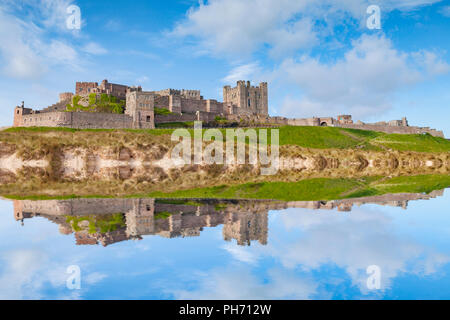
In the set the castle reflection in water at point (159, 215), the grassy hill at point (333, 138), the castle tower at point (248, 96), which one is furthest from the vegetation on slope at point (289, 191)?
the castle tower at point (248, 96)

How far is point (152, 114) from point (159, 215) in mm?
69107

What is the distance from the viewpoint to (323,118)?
103 meters

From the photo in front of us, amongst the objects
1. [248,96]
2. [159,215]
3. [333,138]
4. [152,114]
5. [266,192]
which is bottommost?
[159,215]

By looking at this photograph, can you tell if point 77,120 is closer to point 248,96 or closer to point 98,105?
point 98,105

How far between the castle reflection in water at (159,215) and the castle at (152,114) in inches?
2388

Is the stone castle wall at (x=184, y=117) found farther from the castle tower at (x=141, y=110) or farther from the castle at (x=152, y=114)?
the castle tower at (x=141, y=110)

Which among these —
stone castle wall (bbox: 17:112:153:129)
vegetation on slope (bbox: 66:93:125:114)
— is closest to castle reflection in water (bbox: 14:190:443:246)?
stone castle wall (bbox: 17:112:153:129)

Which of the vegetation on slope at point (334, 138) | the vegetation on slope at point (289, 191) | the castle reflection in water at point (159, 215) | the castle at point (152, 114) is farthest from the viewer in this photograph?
the castle at point (152, 114)

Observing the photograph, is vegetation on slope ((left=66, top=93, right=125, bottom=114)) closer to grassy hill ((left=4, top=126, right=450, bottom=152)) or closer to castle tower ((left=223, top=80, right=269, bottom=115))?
grassy hill ((left=4, top=126, right=450, bottom=152))

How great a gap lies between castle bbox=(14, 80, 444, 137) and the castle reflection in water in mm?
60647

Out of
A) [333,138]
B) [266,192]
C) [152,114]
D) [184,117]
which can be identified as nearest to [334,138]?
[333,138]

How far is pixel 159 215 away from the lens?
10.5m

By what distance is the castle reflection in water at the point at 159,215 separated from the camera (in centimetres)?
838
